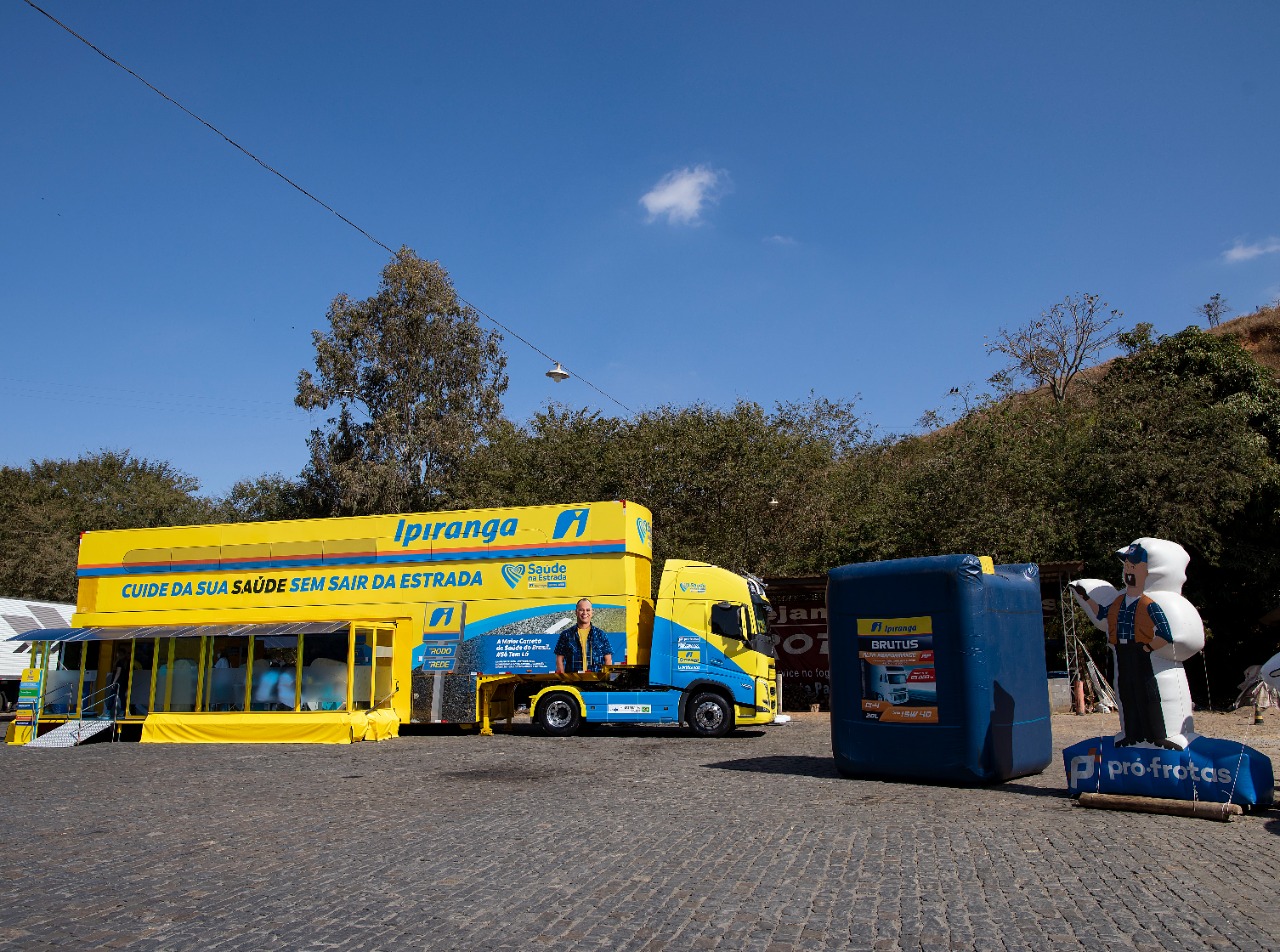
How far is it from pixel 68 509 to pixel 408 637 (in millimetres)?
36807

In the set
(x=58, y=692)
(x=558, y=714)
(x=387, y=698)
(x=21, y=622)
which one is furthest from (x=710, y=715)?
(x=21, y=622)

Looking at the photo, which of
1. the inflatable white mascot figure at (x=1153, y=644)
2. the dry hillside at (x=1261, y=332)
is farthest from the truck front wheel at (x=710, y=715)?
the dry hillside at (x=1261, y=332)

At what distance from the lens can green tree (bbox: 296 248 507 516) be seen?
35.7 meters

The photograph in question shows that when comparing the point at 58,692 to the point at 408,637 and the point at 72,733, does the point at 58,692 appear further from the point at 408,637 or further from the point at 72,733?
the point at 408,637

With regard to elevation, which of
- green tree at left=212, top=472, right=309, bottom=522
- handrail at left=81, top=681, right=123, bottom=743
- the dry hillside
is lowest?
handrail at left=81, top=681, right=123, bottom=743

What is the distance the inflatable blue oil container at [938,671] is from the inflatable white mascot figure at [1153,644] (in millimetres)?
1309

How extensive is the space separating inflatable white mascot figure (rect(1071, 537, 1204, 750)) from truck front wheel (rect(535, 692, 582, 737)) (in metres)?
10.3

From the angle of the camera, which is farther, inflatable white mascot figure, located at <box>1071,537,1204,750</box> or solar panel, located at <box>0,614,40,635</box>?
solar panel, located at <box>0,614,40,635</box>

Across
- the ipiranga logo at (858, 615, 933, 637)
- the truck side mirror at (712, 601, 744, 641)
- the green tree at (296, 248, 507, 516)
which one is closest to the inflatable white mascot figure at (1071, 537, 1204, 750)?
the ipiranga logo at (858, 615, 933, 637)

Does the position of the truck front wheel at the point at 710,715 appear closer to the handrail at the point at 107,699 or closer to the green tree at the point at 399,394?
the handrail at the point at 107,699

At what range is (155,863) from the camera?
7.00 meters

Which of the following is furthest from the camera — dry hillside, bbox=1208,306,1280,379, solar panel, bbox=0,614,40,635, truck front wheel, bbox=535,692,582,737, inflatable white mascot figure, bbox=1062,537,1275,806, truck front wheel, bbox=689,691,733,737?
dry hillside, bbox=1208,306,1280,379

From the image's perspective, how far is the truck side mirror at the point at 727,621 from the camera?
1695cm

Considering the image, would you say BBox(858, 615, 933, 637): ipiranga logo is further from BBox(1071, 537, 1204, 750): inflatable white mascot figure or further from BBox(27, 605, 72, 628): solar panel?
BBox(27, 605, 72, 628): solar panel
